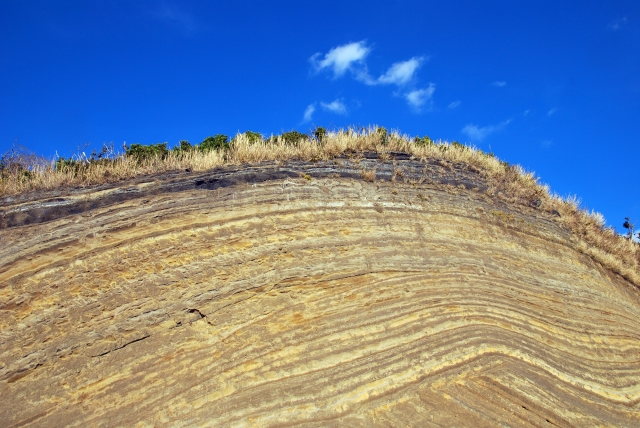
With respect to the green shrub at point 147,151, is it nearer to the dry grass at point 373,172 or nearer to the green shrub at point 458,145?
the dry grass at point 373,172

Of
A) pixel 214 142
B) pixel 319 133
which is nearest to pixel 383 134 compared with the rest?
pixel 319 133

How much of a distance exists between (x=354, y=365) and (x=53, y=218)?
4810mm

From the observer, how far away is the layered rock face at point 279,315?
5.87 meters

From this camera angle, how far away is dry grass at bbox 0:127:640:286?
25.1 feet

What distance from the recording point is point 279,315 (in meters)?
6.82

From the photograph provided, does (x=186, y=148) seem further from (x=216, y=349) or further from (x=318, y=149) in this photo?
(x=216, y=349)

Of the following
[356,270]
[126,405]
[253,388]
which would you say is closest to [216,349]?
[253,388]

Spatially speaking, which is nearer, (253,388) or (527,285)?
(253,388)

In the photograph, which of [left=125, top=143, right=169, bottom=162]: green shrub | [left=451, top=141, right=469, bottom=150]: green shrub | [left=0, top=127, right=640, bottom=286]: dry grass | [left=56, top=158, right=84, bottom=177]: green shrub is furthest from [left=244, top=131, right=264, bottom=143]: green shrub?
[left=451, top=141, right=469, bottom=150]: green shrub

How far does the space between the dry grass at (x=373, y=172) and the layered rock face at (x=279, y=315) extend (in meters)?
0.43

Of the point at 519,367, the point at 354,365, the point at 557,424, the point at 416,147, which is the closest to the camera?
the point at 354,365

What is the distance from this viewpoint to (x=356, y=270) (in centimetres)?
761

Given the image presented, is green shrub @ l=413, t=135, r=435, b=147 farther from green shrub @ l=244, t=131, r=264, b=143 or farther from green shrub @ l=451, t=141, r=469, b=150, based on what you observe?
green shrub @ l=244, t=131, r=264, b=143

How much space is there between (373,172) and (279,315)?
3752 millimetres
